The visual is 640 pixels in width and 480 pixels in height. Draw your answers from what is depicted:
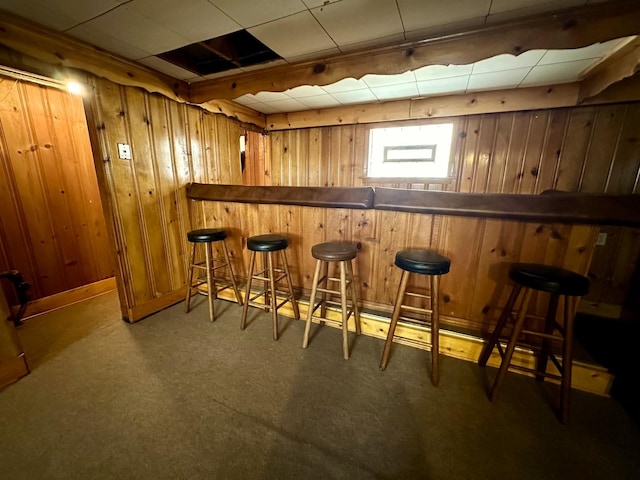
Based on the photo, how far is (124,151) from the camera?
77.2 inches

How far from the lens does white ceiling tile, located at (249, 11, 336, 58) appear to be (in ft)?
4.80

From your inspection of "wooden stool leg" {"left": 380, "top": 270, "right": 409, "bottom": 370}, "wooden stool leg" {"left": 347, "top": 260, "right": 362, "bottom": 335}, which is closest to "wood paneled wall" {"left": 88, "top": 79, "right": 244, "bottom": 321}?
"wooden stool leg" {"left": 347, "top": 260, "right": 362, "bottom": 335}

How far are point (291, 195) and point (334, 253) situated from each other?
26.1 inches

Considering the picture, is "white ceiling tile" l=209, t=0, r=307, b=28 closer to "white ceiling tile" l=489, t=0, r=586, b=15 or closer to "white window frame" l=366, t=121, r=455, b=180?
"white ceiling tile" l=489, t=0, r=586, b=15

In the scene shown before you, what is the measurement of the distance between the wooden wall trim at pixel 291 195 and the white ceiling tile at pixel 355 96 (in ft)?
4.97

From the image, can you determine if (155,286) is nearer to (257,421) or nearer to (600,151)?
(257,421)

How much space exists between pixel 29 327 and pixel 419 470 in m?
3.01

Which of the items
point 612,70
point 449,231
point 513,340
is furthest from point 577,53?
point 513,340

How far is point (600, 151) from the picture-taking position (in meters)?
2.40

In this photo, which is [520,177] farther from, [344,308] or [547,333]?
[344,308]

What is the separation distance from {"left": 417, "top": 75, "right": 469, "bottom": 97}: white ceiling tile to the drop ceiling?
0.54 feet

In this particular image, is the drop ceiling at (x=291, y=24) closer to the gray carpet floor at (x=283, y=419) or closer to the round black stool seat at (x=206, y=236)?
the round black stool seat at (x=206, y=236)

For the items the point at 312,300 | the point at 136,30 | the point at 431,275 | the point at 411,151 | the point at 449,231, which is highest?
the point at 136,30

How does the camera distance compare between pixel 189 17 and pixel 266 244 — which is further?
pixel 266 244
